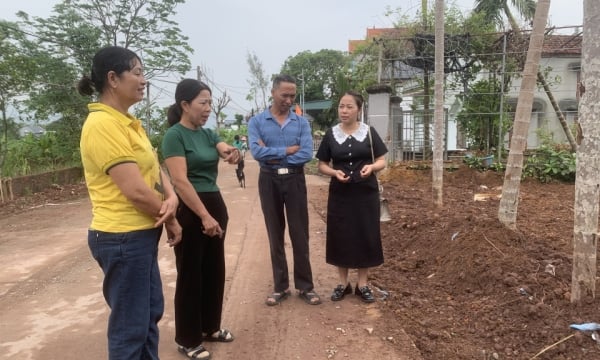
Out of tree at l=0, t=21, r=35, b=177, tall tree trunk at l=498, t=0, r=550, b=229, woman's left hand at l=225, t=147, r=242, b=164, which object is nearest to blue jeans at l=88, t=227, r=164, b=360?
woman's left hand at l=225, t=147, r=242, b=164

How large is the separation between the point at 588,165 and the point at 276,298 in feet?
8.47

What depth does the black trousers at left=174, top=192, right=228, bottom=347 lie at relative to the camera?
2.99m

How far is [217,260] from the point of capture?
3197 millimetres

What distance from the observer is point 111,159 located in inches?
81.8

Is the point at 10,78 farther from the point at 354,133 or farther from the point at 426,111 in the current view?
the point at 426,111

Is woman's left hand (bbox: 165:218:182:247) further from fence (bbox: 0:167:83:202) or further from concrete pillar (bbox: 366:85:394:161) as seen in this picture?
concrete pillar (bbox: 366:85:394:161)

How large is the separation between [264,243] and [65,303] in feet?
8.90

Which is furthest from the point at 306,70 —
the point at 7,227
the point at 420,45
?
the point at 7,227

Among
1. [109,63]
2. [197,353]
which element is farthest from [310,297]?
[109,63]

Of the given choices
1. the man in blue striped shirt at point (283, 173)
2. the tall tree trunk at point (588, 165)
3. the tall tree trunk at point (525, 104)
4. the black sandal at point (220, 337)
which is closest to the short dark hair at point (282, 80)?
the man in blue striped shirt at point (283, 173)

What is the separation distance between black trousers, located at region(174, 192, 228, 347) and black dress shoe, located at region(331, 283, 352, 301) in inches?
47.3

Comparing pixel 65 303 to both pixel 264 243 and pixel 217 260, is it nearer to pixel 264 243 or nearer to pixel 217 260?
pixel 217 260

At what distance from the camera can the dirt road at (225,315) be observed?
315cm

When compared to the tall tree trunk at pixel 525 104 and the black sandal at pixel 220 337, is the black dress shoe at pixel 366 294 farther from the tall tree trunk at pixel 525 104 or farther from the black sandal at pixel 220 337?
the tall tree trunk at pixel 525 104
